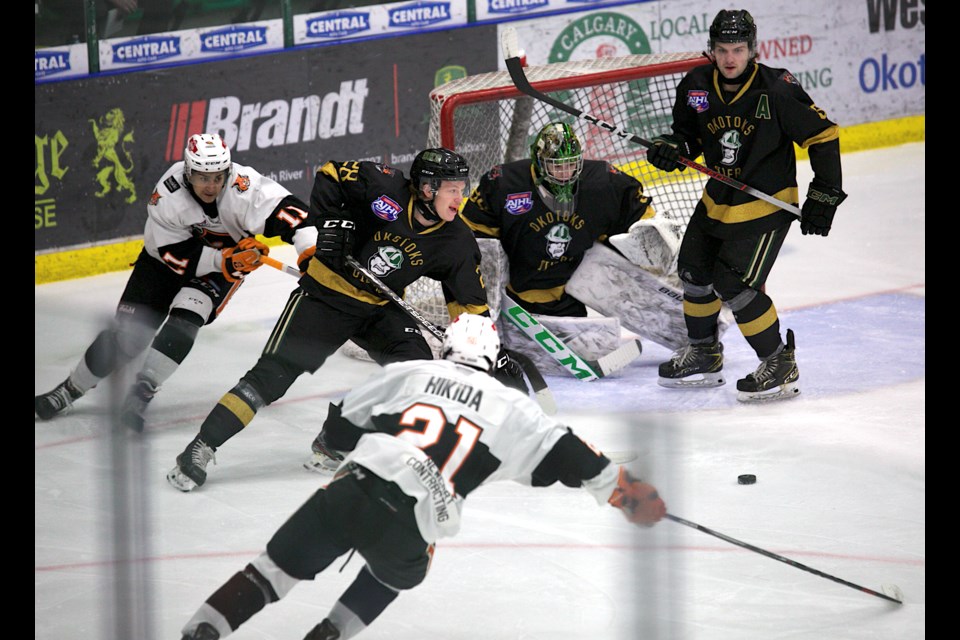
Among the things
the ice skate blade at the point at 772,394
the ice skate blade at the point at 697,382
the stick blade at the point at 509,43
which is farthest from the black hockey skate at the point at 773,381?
the stick blade at the point at 509,43

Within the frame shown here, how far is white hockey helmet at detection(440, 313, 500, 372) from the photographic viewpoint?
2.91 meters

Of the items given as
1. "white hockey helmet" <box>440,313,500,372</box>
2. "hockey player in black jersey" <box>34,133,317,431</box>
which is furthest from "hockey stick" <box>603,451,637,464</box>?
"hockey player in black jersey" <box>34,133,317,431</box>

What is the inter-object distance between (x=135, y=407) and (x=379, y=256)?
1787mm

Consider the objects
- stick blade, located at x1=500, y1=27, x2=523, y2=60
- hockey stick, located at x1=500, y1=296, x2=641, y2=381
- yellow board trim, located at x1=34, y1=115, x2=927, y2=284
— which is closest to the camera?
hockey stick, located at x1=500, y1=296, x2=641, y2=381

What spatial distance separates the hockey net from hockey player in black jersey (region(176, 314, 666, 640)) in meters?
2.52

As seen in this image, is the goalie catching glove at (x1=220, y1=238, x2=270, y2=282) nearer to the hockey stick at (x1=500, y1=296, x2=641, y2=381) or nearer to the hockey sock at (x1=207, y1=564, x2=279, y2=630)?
the hockey stick at (x1=500, y1=296, x2=641, y2=381)

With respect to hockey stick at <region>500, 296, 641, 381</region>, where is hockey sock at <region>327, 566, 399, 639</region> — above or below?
above

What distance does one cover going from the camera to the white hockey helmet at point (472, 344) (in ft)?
9.55

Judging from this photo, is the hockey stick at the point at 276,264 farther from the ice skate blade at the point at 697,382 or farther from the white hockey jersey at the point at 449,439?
the white hockey jersey at the point at 449,439

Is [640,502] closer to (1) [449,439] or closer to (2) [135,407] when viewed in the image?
(1) [449,439]

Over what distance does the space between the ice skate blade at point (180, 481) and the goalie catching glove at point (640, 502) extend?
4.36 feet

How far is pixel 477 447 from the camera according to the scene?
283cm

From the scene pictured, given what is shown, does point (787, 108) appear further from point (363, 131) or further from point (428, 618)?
point (363, 131)
